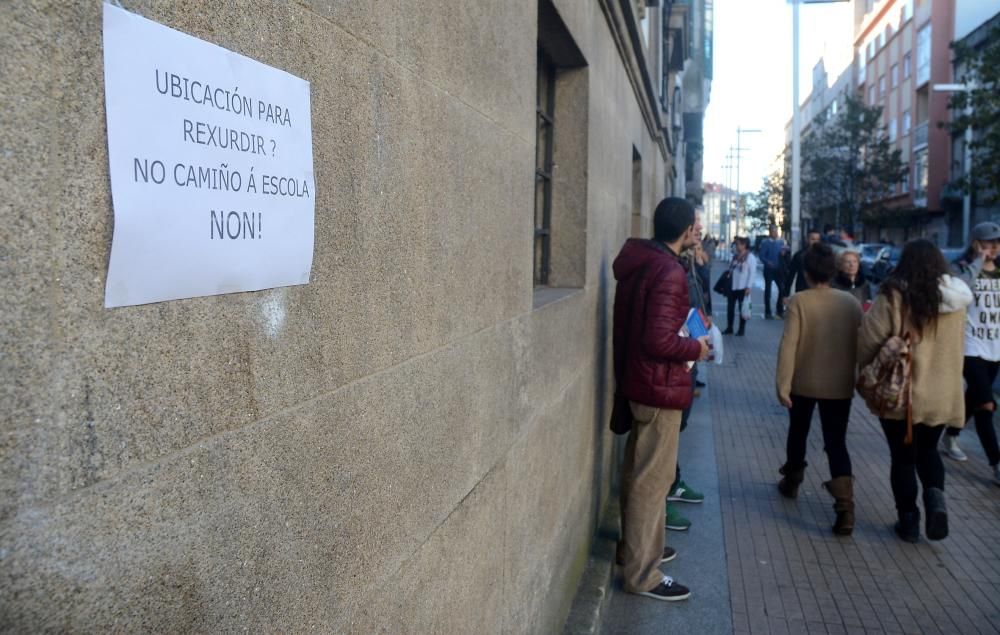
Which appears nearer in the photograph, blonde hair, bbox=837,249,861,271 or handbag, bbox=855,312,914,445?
handbag, bbox=855,312,914,445

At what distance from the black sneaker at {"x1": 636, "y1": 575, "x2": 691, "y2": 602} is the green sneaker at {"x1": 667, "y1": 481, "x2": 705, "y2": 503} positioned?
1725mm

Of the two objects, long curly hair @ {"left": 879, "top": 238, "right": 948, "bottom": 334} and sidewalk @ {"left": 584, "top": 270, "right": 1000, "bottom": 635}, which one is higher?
long curly hair @ {"left": 879, "top": 238, "right": 948, "bottom": 334}

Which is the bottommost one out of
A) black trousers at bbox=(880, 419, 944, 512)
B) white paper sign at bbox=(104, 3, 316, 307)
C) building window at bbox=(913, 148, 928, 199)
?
black trousers at bbox=(880, 419, 944, 512)

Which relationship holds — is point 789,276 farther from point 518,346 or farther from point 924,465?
point 518,346

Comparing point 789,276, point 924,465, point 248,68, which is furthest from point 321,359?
point 789,276

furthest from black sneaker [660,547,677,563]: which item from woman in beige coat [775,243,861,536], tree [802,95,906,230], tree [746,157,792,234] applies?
tree [746,157,792,234]

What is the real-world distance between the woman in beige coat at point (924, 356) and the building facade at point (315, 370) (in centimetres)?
289

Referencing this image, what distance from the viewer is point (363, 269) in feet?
6.46

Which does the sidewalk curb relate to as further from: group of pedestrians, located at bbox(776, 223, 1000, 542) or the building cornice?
the building cornice

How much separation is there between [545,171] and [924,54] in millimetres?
53122

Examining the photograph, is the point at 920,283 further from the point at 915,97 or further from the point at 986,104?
the point at 915,97

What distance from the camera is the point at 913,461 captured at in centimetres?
593

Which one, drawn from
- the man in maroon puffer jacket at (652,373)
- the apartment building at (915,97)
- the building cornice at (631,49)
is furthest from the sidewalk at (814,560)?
the apartment building at (915,97)

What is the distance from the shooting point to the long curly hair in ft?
18.8
